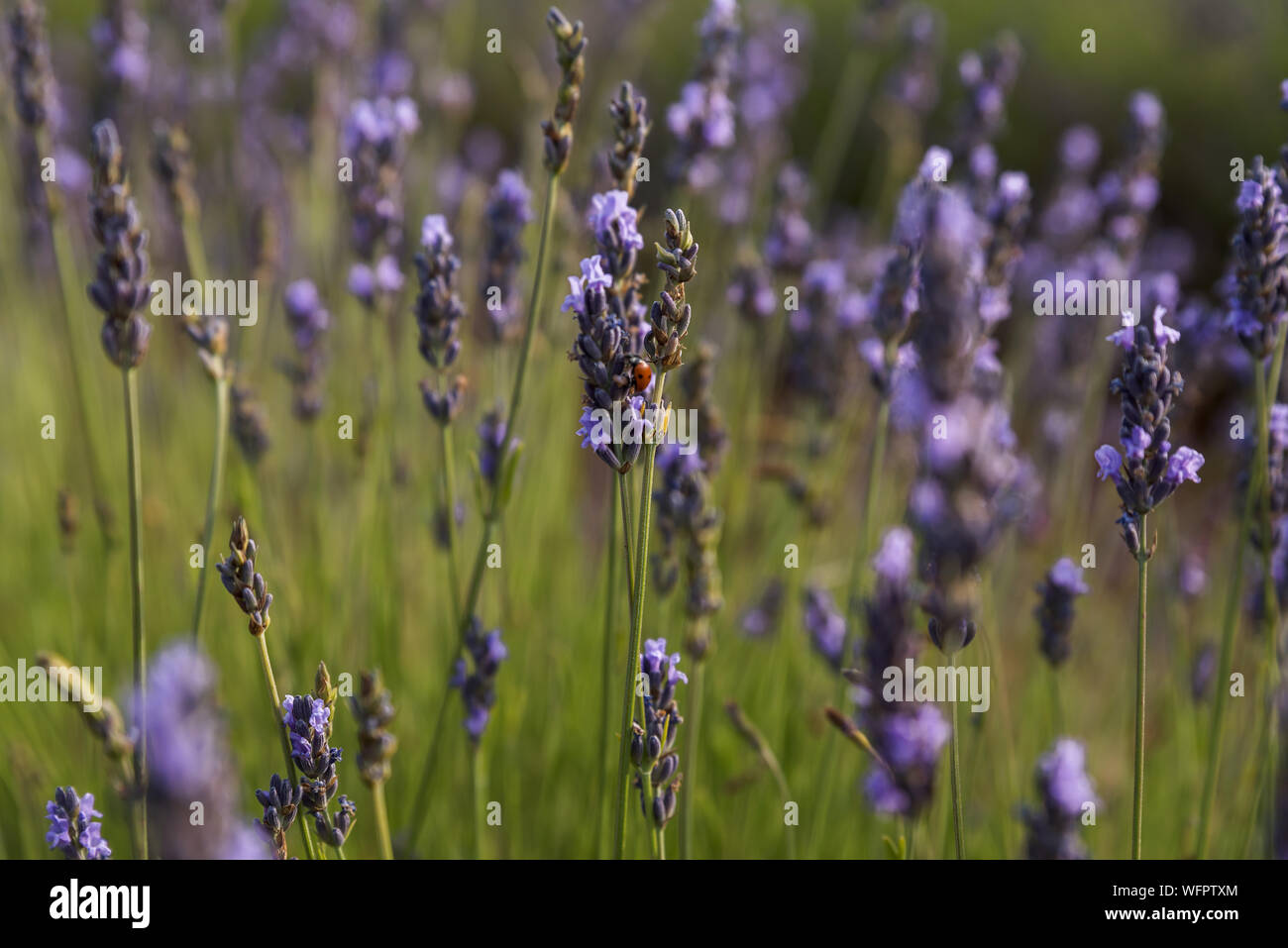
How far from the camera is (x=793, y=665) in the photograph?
3.14 meters

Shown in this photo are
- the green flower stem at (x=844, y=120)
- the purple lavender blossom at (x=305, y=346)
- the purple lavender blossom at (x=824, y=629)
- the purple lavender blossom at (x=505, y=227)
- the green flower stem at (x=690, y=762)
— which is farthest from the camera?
the green flower stem at (x=844, y=120)

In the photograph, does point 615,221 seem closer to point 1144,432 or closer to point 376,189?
point 1144,432

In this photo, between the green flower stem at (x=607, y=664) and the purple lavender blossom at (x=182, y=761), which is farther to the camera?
the green flower stem at (x=607, y=664)

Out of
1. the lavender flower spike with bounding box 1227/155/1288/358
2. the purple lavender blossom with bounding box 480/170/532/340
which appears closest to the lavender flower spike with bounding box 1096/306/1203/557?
the lavender flower spike with bounding box 1227/155/1288/358

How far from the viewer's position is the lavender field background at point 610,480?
1565 mm

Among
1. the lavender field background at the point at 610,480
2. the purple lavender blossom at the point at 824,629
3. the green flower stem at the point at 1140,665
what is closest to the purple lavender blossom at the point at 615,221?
the lavender field background at the point at 610,480

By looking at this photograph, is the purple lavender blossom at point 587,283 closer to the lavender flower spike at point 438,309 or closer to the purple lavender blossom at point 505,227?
the lavender flower spike at point 438,309

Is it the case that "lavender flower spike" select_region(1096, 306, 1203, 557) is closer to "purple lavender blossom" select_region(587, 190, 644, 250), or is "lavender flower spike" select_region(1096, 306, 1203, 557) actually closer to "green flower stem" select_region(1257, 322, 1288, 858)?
"green flower stem" select_region(1257, 322, 1288, 858)

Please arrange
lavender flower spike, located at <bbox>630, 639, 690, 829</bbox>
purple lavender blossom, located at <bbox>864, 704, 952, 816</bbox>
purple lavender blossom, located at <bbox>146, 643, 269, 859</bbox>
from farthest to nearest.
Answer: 1. lavender flower spike, located at <bbox>630, 639, 690, 829</bbox>
2. purple lavender blossom, located at <bbox>864, 704, 952, 816</bbox>
3. purple lavender blossom, located at <bbox>146, 643, 269, 859</bbox>

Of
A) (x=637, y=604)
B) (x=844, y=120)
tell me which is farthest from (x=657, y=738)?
(x=844, y=120)

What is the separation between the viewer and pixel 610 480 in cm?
173

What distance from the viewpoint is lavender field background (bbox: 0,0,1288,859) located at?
5.14 ft
